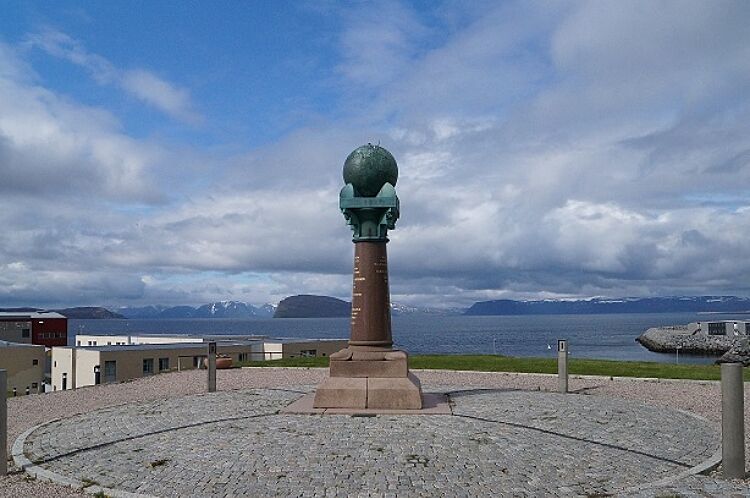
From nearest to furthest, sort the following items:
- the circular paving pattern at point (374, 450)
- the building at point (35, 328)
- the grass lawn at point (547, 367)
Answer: the circular paving pattern at point (374, 450)
the grass lawn at point (547, 367)
the building at point (35, 328)

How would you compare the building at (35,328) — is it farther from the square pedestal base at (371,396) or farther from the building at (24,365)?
the square pedestal base at (371,396)

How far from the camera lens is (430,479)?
845 centimetres

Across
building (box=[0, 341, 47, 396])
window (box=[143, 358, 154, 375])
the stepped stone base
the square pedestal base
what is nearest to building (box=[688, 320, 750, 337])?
window (box=[143, 358, 154, 375])

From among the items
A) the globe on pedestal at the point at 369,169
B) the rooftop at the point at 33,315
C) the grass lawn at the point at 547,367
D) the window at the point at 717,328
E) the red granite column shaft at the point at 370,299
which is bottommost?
the window at the point at 717,328

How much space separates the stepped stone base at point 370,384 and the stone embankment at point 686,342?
71413mm

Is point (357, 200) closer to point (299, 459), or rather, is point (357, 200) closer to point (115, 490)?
point (299, 459)

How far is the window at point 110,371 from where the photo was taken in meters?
36.8

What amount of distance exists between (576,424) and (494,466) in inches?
129

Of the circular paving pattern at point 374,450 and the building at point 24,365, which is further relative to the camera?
the building at point 24,365

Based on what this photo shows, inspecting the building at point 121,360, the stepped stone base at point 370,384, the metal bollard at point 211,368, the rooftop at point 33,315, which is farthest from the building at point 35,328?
the stepped stone base at point 370,384

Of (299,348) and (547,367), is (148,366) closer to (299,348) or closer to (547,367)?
(299,348)

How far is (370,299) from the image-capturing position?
14398 mm

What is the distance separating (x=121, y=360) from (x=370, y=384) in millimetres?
27699

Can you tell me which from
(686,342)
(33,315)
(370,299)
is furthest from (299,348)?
(686,342)
